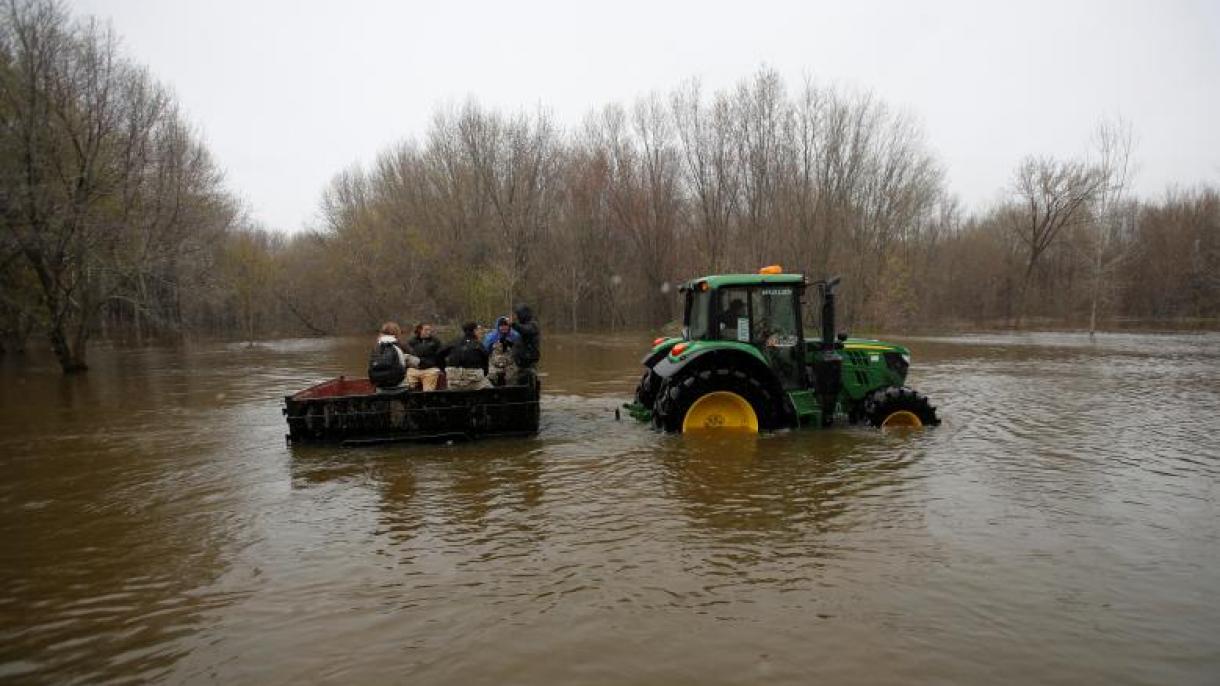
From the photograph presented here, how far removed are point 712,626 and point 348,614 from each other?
2.10 m

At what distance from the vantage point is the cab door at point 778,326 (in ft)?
27.2

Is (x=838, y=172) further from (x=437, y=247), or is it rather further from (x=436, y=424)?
(x=436, y=424)

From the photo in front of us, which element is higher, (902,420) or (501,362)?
(501,362)

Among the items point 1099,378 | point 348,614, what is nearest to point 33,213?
point 348,614

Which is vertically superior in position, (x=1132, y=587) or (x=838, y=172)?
(x=838, y=172)

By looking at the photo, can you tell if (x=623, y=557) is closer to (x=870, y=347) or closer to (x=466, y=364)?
(x=466, y=364)

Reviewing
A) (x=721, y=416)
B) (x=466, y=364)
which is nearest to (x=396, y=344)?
(x=466, y=364)

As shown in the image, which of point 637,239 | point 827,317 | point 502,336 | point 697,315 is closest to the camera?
point 827,317

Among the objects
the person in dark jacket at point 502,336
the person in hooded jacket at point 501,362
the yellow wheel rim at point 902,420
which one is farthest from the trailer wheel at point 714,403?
the person in dark jacket at point 502,336

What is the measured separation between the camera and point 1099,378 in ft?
47.5

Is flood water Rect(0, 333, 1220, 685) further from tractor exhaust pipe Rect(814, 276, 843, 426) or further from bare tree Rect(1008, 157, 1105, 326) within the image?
bare tree Rect(1008, 157, 1105, 326)

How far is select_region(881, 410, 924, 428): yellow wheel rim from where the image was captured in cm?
855

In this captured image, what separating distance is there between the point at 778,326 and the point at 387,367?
492 cm

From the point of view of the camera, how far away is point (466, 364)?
8680 mm
